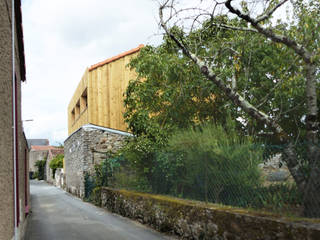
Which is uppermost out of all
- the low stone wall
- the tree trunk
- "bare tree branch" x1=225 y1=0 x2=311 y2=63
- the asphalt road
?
"bare tree branch" x1=225 y1=0 x2=311 y2=63

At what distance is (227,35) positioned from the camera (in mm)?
11680

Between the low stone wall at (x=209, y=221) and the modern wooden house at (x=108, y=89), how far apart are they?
24.4ft

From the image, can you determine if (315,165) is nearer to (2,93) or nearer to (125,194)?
(2,93)

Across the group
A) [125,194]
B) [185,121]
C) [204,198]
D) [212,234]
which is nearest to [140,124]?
[185,121]

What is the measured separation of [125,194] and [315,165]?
672 cm

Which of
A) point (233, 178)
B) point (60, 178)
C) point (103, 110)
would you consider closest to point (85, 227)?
point (233, 178)

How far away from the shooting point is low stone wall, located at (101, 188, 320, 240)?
4668mm

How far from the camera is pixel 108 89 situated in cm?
1706

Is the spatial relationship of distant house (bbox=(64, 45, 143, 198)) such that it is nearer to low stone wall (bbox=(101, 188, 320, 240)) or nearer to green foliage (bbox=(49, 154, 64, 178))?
low stone wall (bbox=(101, 188, 320, 240))

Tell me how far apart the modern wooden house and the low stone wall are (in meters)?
7.44

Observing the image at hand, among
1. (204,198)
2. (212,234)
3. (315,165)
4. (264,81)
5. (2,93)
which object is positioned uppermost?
(264,81)

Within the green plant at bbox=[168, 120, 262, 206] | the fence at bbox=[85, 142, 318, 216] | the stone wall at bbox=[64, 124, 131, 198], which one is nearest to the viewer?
the fence at bbox=[85, 142, 318, 216]

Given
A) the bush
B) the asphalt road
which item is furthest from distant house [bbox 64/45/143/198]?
the bush

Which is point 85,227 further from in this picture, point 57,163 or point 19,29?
point 57,163
